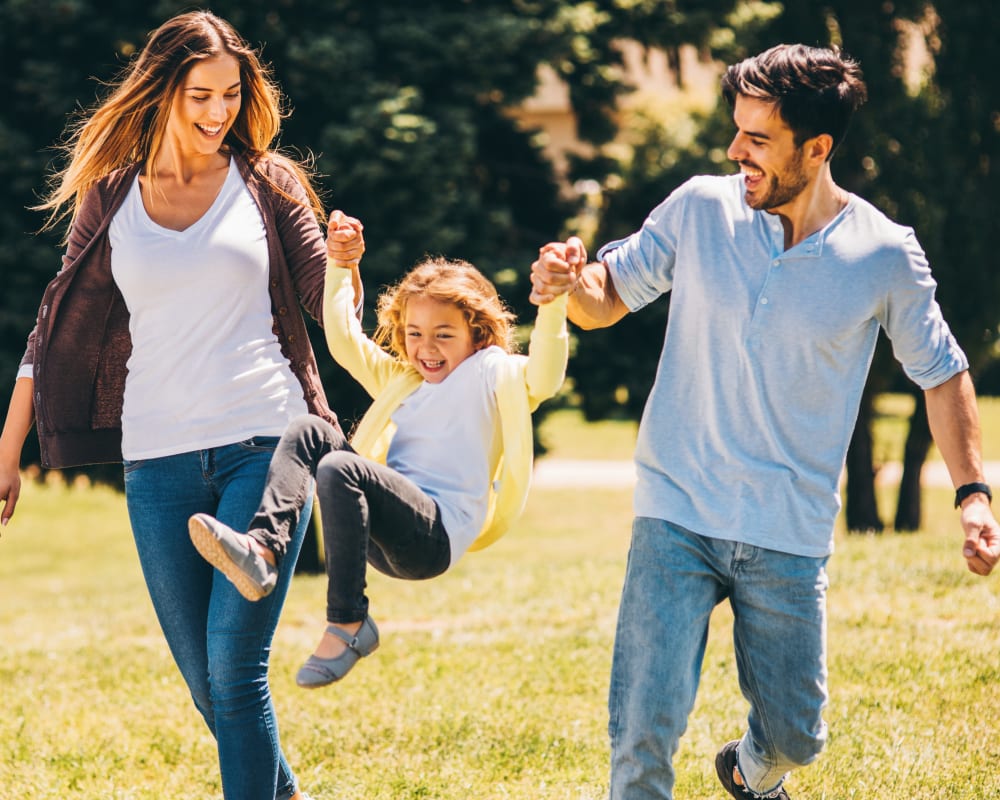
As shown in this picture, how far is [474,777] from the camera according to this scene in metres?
5.08

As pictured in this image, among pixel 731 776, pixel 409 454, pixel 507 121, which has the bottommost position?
pixel 731 776

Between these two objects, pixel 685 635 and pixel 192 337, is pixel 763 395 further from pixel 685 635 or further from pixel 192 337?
pixel 192 337

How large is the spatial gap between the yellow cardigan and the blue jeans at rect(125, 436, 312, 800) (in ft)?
1.20

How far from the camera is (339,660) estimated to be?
3441 mm

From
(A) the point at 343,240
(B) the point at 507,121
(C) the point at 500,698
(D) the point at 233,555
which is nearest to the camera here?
(D) the point at 233,555

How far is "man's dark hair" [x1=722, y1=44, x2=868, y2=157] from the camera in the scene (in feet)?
Answer: 11.2

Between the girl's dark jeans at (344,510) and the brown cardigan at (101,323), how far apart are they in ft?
1.19

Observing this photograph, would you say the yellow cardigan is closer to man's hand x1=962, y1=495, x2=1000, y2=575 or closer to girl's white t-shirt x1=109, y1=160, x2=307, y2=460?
girl's white t-shirt x1=109, y1=160, x2=307, y2=460

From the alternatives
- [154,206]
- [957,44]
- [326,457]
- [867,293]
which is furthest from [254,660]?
[957,44]

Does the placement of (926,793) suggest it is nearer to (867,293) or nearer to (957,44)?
(867,293)

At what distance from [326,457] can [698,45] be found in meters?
10.1

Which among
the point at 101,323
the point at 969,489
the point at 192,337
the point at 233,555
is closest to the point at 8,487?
the point at 101,323

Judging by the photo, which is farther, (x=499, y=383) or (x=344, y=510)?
(x=499, y=383)

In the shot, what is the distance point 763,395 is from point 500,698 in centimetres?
305
